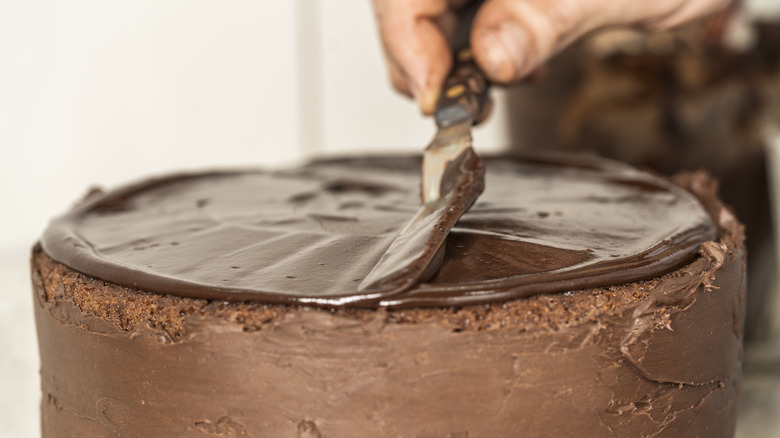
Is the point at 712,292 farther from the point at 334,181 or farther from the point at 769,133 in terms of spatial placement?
the point at 769,133

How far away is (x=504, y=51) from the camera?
58.9 inches

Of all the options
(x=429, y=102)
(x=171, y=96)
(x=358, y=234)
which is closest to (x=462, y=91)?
(x=429, y=102)

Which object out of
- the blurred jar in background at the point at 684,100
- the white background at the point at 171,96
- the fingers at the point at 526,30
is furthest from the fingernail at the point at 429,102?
the white background at the point at 171,96

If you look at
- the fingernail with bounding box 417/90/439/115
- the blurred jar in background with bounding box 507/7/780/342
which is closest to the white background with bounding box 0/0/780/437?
the blurred jar in background with bounding box 507/7/780/342

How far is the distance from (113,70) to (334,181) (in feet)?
5.41

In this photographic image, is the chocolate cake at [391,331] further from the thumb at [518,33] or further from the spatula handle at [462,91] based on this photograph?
the thumb at [518,33]

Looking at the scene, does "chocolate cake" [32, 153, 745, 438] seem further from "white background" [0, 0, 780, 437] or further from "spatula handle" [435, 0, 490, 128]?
"white background" [0, 0, 780, 437]

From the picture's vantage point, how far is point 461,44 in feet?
5.74

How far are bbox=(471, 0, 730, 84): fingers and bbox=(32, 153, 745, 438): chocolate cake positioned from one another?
312mm

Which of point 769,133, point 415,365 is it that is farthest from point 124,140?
point 415,365

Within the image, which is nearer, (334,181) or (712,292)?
(712,292)

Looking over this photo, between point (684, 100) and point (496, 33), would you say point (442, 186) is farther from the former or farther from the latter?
point (684, 100)

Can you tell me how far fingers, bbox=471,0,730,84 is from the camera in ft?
4.92

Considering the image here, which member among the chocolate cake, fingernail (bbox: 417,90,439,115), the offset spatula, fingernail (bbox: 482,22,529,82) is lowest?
the chocolate cake
